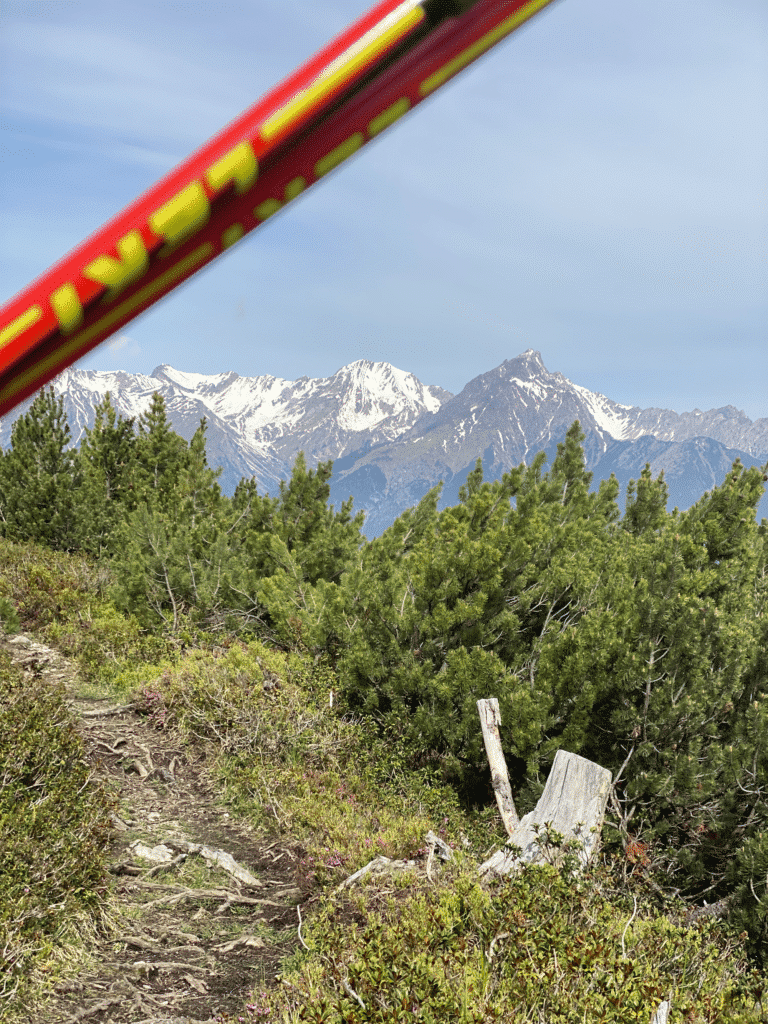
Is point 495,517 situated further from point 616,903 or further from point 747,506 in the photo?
point 616,903

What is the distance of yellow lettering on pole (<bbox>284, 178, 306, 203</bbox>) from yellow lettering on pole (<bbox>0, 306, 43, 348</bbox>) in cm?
14

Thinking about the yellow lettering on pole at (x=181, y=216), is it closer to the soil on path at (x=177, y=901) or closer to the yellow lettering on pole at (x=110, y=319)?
the yellow lettering on pole at (x=110, y=319)

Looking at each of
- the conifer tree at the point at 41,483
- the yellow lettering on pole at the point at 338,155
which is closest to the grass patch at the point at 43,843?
the yellow lettering on pole at the point at 338,155

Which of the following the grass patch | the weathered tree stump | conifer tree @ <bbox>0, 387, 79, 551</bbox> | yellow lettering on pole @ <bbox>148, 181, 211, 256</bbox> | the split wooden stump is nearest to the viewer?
yellow lettering on pole @ <bbox>148, 181, 211, 256</bbox>

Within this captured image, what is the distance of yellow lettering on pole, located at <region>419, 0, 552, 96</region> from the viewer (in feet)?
1.26

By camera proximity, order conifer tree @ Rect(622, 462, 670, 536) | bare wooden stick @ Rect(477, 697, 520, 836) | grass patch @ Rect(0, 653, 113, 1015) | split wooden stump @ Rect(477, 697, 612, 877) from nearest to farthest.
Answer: grass patch @ Rect(0, 653, 113, 1015)
split wooden stump @ Rect(477, 697, 612, 877)
bare wooden stick @ Rect(477, 697, 520, 836)
conifer tree @ Rect(622, 462, 670, 536)

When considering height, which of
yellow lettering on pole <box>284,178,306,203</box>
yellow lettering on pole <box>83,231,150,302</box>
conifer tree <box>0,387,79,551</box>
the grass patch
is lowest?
the grass patch

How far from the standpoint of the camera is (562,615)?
8.45m

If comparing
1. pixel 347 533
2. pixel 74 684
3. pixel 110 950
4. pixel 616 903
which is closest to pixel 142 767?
pixel 74 684

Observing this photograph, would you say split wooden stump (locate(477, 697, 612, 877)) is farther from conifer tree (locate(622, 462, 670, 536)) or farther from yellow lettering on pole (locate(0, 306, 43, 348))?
conifer tree (locate(622, 462, 670, 536))

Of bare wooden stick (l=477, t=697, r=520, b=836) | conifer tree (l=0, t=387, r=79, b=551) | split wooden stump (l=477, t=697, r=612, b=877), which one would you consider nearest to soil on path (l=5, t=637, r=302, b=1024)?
split wooden stump (l=477, t=697, r=612, b=877)

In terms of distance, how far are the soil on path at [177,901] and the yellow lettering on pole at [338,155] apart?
4144 millimetres

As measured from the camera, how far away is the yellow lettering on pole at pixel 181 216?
35 cm

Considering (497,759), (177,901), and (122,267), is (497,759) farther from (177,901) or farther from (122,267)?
(122,267)
